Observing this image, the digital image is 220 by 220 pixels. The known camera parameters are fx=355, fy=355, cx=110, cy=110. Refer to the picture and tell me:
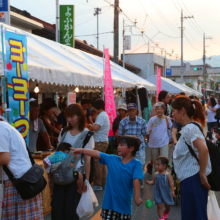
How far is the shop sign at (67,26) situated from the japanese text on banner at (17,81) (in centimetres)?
1388

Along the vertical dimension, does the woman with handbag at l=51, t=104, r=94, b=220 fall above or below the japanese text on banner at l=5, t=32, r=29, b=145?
below

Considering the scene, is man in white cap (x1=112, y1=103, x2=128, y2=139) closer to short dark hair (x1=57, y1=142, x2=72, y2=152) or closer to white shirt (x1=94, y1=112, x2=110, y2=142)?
white shirt (x1=94, y1=112, x2=110, y2=142)

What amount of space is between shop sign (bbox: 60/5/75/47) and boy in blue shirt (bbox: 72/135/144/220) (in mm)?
15911

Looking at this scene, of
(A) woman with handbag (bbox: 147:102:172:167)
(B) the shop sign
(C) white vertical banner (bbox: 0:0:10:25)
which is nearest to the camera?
(A) woman with handbag (bbox: 147:102:172:167)

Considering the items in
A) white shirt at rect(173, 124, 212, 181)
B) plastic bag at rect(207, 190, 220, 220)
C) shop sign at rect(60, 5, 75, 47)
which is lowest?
plastic bag at rect(207, 190, 220, 220)

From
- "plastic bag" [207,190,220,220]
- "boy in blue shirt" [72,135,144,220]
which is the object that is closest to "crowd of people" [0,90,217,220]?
"boy in blue shirt" [72,135,144,220]

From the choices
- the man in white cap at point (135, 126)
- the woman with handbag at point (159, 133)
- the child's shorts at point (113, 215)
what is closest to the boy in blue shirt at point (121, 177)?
the child's shorts at point (113, 215)

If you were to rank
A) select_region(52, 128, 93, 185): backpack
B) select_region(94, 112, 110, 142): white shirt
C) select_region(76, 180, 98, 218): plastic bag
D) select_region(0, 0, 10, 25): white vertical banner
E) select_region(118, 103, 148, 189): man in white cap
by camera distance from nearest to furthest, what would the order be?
select_region(76, 180, 98, 218): plastic bag < select_region(52, 128, 93, 185): backpack < select_region(118, 103, 148, 189): man in white cap < select_region(94, 112, 110, 142): white shirt < select_region(0, 0, 10, 25): white vertical banner

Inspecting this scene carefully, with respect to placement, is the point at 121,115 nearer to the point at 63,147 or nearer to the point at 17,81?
the point at 17,81

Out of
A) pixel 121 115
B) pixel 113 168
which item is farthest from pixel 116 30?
pixel 113 168

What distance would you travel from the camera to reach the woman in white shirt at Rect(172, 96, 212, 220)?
358cm

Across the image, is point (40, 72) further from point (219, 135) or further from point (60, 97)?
point (60, 97)

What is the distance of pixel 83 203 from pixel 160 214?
2.01 m

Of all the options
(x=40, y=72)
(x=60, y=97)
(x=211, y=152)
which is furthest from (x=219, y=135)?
(x=60, y=97)
